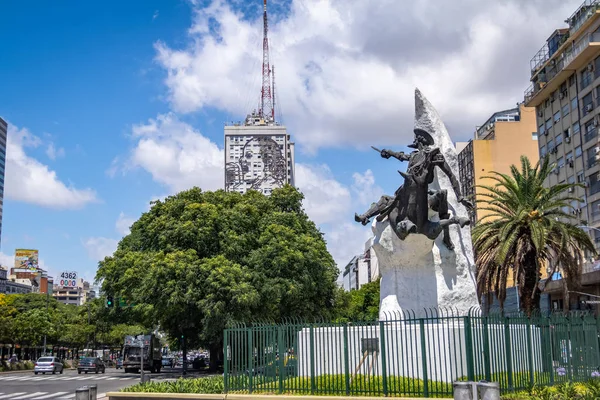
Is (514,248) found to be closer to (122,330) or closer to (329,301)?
(329,301)

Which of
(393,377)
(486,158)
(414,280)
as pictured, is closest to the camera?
(393,377)

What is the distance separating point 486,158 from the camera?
231 feet

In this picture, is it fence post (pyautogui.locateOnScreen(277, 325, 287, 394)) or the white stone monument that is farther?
the white stone monument

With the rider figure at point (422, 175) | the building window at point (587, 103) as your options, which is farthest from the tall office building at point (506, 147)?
the rider figure at point (422, 175)

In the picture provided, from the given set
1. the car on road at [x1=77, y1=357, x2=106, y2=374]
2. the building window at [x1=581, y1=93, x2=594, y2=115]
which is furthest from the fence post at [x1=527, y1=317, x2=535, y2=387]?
the car on road at [x1=77, y1=357, x2=106, y2=374]

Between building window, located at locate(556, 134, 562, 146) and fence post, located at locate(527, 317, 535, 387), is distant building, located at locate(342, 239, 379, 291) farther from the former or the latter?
fence post, located at locate(527, 317, 535, 387)

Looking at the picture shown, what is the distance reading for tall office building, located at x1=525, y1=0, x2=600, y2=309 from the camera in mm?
45906

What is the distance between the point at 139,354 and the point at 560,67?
38.5 metres

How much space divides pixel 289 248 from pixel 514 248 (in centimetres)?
1319

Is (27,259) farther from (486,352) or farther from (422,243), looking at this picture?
(486,352)

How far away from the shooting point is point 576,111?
4975cm

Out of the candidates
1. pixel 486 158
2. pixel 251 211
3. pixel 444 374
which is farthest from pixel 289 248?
pixel 486 158

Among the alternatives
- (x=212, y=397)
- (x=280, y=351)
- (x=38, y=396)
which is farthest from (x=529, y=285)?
(x=38, y=396)

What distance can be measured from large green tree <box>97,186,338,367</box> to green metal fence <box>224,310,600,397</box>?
56.5 feet
